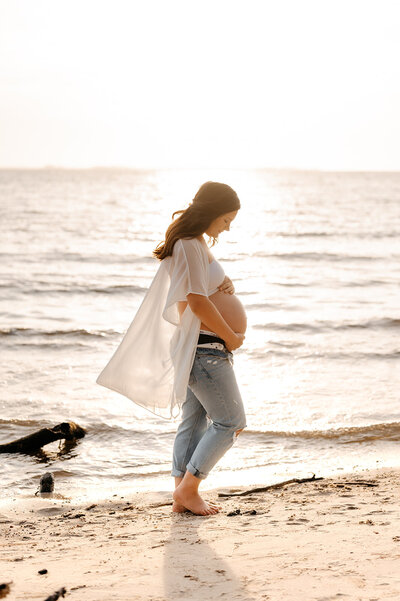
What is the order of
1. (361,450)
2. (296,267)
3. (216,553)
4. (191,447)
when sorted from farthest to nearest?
1. (296,267)
2. (361,450)
3. (191,447)
4. (216,553)

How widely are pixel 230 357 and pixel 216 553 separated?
3.81 feet

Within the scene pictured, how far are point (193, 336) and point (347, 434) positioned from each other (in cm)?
370

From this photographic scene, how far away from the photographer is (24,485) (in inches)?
239

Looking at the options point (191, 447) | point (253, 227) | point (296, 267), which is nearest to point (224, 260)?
point (296, 267)

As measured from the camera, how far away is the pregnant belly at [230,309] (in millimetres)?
4371

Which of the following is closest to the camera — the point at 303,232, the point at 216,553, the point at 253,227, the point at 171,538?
the point at 216,553

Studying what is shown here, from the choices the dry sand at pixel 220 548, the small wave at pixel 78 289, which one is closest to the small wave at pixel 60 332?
the small wave at pixel 78 289

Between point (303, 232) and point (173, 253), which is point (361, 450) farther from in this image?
point (303, 232)

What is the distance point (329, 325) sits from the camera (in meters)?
13.4

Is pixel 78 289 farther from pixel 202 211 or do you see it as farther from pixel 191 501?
pixel 202 211

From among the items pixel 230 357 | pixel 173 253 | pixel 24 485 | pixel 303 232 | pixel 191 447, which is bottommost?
pixel 24 485

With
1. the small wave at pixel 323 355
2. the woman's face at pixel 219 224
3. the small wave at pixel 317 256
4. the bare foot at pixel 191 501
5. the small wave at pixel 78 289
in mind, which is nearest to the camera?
the woman's face at pixel 219 224

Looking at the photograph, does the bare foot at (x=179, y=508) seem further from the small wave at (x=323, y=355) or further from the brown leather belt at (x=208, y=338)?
the small wave at (x=323, y=355)

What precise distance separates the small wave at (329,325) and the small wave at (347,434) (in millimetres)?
5536
